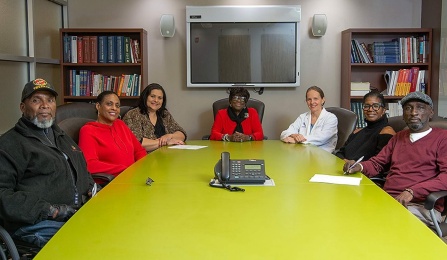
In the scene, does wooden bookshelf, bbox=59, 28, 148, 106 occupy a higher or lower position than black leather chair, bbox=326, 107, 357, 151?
higher

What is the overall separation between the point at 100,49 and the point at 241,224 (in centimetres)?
411

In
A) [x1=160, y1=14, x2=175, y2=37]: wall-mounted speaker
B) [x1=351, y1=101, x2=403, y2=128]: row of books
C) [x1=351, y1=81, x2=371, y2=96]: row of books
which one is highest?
[x1=160, y1=14, x2=175, y2=37]: wall-mounted speaker

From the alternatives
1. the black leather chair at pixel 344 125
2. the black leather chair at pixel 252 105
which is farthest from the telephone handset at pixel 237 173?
the black leather chair at pixel 252 105

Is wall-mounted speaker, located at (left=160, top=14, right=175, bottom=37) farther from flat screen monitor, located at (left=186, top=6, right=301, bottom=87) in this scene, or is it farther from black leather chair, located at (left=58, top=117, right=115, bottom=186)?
black leather chair, located at (left=58, top=117, right=115, bottom=186)

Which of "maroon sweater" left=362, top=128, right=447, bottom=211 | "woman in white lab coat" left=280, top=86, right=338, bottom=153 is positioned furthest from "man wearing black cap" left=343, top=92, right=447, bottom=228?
"woman in white lab coat" left=280, top=86, right=338, bottom=153

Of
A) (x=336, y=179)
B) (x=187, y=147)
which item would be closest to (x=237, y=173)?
(x=336, y=179)

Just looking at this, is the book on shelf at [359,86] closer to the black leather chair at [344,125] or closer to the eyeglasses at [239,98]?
the black leather chair at [344,125]

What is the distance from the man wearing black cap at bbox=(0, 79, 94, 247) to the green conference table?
234mm

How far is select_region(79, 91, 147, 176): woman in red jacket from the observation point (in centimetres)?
294

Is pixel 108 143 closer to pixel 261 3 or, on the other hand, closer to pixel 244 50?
pixel 244 50

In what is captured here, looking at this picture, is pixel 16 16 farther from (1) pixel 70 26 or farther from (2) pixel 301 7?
(2) pixel 301 7

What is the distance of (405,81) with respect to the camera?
521 centimetres

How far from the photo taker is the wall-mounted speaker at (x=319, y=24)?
525 centimetres

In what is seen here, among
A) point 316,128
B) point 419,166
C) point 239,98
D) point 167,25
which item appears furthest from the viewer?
point 167,25
